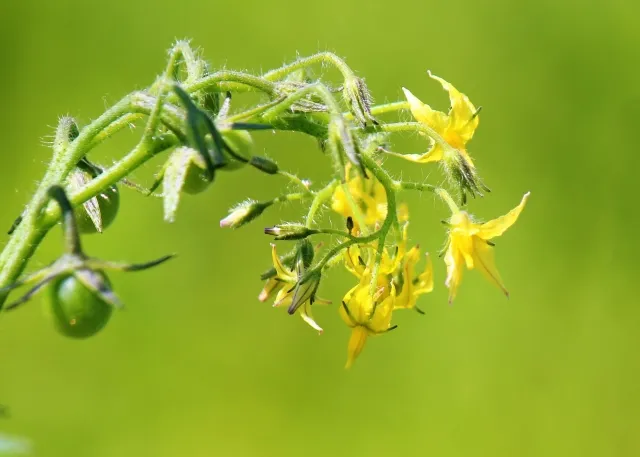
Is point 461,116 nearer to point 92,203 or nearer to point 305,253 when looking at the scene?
point 305,253

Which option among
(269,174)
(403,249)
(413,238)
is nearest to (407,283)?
(403,249)

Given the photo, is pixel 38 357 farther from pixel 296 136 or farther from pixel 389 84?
pixel 389 84

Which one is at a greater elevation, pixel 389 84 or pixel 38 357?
pixel 389 84

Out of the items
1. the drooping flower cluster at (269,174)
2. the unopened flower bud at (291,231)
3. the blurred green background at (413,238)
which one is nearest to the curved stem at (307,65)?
the drooping flower cluster at (269,174)

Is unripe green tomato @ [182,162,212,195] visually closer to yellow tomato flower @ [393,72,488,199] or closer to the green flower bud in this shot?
the green flower bud

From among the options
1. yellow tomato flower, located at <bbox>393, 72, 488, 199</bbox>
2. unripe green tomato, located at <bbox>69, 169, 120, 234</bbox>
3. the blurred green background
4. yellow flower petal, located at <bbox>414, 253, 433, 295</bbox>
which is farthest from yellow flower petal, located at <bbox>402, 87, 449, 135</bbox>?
the blurred green background

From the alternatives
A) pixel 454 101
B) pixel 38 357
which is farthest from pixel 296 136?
pixel 454 101
